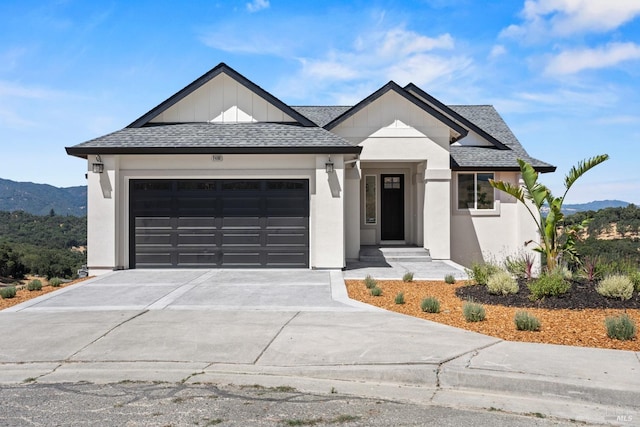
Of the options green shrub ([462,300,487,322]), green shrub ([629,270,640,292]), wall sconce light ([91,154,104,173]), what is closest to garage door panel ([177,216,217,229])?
wall sconce light ([91,154,104,173])

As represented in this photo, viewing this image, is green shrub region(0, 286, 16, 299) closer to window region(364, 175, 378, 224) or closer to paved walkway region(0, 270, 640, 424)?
paved walkway region(0, 270, 640, 424)

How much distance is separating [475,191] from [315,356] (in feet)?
45.5

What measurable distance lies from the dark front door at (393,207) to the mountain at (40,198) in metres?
123

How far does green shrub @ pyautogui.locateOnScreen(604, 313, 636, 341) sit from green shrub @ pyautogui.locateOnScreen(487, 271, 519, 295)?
2.83 m

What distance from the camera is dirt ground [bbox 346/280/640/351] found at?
722 cm

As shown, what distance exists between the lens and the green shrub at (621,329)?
7.07 meters

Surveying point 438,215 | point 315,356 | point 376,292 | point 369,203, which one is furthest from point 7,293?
point 438,215

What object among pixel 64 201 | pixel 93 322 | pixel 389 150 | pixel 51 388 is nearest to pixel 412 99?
pixel 389 150

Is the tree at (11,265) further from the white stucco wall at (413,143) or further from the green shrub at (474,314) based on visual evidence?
the green shrub at (474,314)

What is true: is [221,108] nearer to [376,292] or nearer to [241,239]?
[241,239]

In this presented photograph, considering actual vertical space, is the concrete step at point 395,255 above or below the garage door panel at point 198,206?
below

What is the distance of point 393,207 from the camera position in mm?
18906

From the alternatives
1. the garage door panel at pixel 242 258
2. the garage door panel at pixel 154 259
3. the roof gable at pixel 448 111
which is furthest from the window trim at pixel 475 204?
the garage door panel at pixel 154 259

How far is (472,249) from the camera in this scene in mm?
18797
